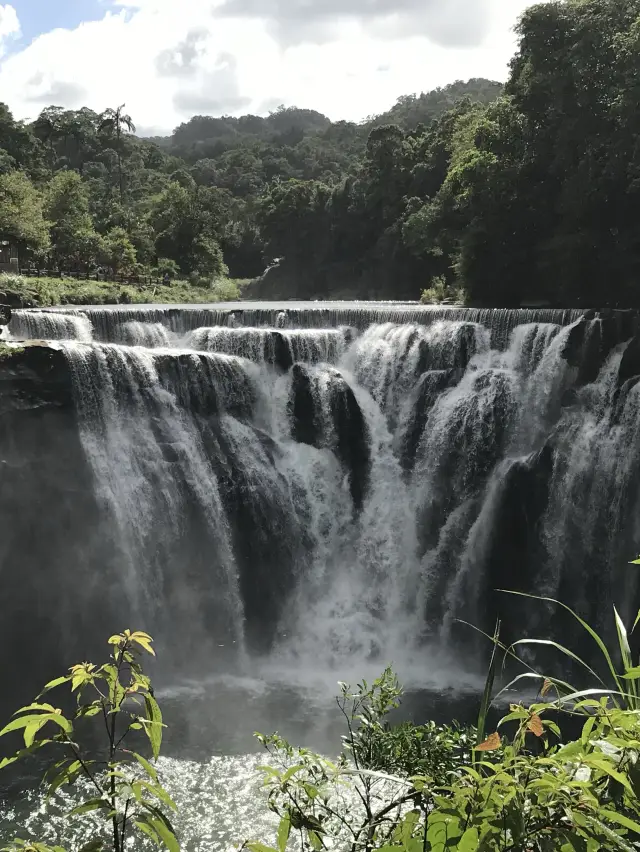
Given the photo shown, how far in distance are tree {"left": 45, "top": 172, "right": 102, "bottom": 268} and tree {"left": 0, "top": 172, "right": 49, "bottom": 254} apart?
1.33 m

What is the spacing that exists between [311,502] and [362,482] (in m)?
1.32

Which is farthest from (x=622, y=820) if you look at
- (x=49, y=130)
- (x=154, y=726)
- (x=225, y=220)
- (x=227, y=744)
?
(x=49, y=130)

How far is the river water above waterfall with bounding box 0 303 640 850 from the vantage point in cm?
1452

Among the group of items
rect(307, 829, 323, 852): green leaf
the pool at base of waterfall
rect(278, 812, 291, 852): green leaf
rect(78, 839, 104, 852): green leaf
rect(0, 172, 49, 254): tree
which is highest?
rect(0, 172, 49, 254): tree

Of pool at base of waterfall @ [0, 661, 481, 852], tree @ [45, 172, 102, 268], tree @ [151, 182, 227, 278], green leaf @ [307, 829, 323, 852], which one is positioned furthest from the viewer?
tree @ [151, 182, 227, 278]

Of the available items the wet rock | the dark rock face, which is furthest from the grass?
the dark rock face

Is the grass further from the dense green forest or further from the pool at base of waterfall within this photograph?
the pool at base of waterfall

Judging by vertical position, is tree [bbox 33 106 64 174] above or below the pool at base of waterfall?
above

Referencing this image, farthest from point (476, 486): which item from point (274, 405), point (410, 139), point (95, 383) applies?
point (410, 139)

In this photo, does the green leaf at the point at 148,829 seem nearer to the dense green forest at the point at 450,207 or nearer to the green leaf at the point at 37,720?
the green leaf at the point at 37,720

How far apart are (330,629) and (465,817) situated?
14.6 m

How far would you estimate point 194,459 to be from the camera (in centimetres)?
1631

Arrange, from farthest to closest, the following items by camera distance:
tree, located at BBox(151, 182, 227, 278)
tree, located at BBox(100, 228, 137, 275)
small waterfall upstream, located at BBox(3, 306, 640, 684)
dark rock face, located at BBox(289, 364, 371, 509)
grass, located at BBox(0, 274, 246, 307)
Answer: tree, located at BBox(151, 182, 227, 278), tree, located at BBox(100, 228, 137, 275), grass, located at BBox(0, 274, 246, 307), dark rock face, located at BBox(289, 364, 371, 509), small waterfall upstream, located at BBox(3, 306, 640, 684)

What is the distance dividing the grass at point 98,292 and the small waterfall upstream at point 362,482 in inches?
212
